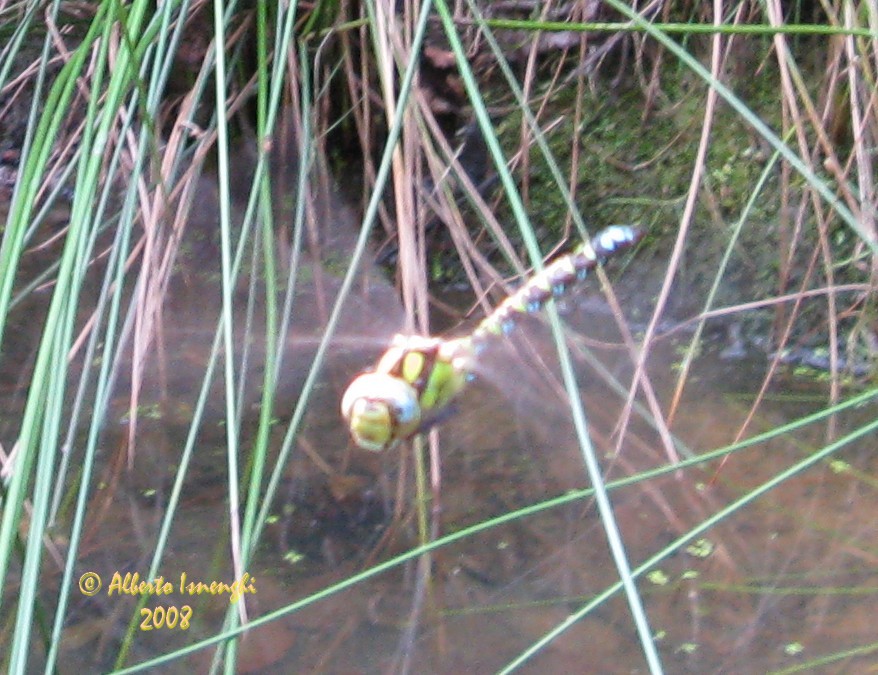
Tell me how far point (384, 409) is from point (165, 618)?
A: 0.41 m

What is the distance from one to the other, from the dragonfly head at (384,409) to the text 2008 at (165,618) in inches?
14.5

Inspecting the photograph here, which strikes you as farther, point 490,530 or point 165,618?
point 490,530

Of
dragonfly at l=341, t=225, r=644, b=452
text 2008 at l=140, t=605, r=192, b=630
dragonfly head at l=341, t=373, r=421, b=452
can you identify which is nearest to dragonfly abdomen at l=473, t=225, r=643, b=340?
dragonfly at l=341, t=225, r=644, b=452

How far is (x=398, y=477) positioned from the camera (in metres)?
1.11

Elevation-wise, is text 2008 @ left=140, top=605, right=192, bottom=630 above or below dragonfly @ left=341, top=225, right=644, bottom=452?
below

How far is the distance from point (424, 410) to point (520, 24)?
15.0 inches

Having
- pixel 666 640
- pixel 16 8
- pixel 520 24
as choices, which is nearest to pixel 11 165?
pixel 16 8

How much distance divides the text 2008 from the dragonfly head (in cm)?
37

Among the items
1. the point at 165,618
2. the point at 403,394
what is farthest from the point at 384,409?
the point at 165,618

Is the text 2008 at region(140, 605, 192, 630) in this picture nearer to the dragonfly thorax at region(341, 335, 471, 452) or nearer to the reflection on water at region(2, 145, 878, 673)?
the reflection on water at region(2, 145, 878, 673)

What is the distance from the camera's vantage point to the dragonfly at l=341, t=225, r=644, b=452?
2.06 feet

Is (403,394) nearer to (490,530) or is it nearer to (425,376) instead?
(425,376)

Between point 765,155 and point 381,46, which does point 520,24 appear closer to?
point 381,46

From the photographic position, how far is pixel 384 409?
0.62m
